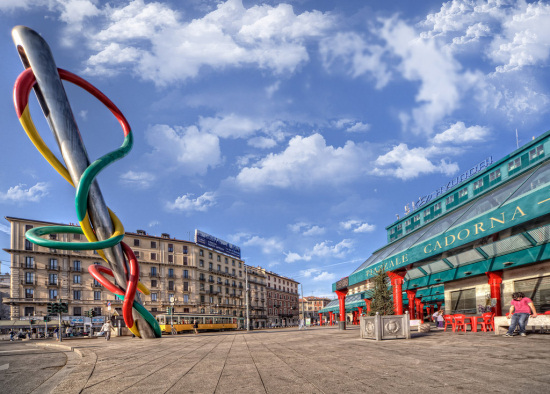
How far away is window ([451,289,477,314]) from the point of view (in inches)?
765

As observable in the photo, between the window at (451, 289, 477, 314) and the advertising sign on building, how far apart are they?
60.5 meters

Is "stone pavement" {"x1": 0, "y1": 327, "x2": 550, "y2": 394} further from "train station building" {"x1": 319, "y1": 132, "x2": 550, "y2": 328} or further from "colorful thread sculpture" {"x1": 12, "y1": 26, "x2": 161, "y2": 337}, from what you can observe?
"colorful thread sculpture" {"x1": 12, "y1": 26, "x2": 161, "y2": 337}

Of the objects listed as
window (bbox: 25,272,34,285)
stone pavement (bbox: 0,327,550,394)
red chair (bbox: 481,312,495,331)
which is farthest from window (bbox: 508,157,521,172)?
window (bbox: 25,272,34,285)

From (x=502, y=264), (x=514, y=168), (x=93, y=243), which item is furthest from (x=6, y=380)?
(x=514, y=168)

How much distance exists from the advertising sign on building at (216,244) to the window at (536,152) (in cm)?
6069

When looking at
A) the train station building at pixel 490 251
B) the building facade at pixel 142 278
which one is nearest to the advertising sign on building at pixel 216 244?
the building facade at pixel 142 278

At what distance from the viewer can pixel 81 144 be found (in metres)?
18.1

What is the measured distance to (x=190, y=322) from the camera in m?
44.8

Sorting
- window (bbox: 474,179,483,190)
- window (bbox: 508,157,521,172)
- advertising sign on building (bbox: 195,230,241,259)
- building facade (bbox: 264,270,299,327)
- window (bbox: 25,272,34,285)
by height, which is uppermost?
window (bbox: 508,157,521,172)

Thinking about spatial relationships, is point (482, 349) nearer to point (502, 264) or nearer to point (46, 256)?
point (502, 264)

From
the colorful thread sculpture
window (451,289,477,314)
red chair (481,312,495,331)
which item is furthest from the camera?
window (451,289,477,314)

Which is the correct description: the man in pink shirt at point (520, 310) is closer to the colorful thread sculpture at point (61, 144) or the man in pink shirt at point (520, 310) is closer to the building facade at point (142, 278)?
the colorful thread sculpture at point (61, 144)

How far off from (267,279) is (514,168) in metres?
86.4

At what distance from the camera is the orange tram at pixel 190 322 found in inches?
1594
